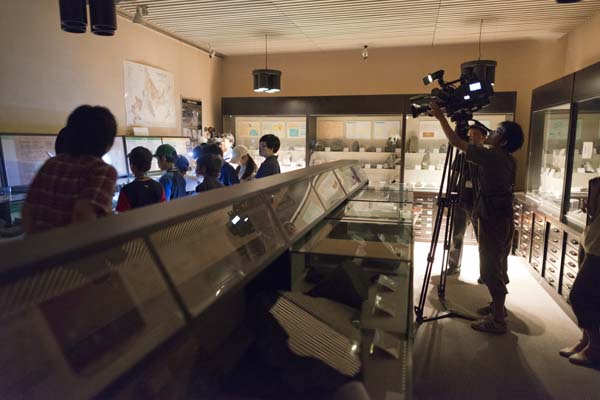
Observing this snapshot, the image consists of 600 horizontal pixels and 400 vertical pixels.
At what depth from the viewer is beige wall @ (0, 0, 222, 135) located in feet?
10.7

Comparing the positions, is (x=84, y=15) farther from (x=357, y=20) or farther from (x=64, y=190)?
(x=357, y=20)

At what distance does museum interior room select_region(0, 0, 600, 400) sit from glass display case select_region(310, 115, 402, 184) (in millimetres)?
36

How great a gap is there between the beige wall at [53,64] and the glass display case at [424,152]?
364 centimetres

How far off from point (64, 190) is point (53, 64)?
9.21 ft

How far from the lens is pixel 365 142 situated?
6.52 metres

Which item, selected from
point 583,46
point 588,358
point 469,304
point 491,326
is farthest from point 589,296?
point 583,46

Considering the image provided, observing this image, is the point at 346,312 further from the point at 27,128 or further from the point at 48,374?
the point at 27,128

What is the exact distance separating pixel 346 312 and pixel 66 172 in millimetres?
1163

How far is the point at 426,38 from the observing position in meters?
5.60

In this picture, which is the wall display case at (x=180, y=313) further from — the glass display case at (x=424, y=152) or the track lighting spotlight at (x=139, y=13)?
the glass display case at (x=424, y=152)

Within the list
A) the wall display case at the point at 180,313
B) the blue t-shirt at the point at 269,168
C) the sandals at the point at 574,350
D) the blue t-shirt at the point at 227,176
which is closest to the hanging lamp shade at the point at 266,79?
the blue t-shirt at the point at 269,168

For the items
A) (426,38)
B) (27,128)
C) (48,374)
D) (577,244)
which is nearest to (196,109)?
(27,128)

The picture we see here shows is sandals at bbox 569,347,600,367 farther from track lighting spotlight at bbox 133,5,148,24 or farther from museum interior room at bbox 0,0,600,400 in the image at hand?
track lighting spotlight at bbox 133,5,148,24

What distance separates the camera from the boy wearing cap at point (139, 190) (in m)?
2.38
